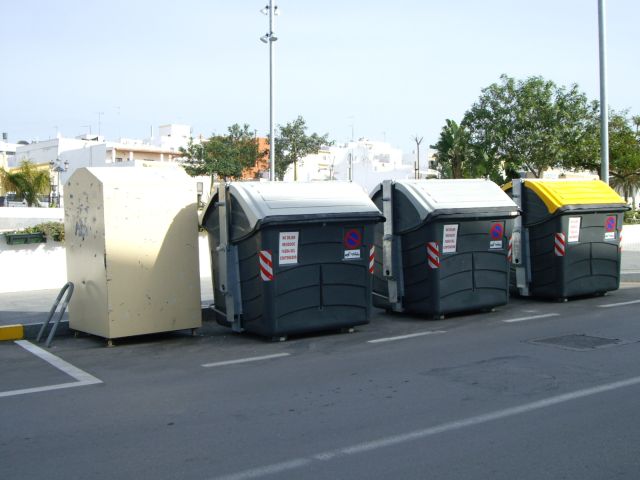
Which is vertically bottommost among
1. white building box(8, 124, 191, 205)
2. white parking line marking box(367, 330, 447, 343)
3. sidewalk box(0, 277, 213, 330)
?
white parking line marking box(367, 330, 447, 343)

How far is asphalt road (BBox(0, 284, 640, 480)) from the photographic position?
15.5 ft

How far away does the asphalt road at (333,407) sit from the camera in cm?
473

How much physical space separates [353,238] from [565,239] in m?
4.49

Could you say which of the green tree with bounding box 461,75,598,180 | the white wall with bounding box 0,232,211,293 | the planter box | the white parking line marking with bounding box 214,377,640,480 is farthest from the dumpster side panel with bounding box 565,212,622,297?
the green tree with bounding box 461,75,598,180

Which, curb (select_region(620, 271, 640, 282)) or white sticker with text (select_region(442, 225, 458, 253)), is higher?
white sticker with text (select_region(442, 225, 458, 253))

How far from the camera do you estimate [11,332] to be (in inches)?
390

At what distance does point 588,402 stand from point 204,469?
327 centimetres

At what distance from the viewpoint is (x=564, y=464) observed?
4.62 meters

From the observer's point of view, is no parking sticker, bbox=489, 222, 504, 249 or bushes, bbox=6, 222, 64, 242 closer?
no parking sticker, bbox=489, 222, 504, 249

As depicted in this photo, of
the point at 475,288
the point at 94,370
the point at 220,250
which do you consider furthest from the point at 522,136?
the point at 94,370

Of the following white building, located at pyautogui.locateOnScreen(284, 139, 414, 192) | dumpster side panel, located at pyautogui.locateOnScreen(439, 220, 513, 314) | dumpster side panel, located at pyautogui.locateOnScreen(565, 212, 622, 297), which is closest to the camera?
dumpster side panel, located at pyautogui.locateOnScreen(439, 220, 513, 314)

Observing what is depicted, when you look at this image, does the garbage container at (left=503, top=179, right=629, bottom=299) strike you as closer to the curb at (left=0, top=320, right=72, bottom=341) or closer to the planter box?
the curb at (left=0, top=320, right=72, bottom=341)

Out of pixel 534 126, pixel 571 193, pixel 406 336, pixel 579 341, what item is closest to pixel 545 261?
pixel 571 193

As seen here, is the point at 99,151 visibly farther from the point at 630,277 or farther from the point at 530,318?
the point at 530,318
